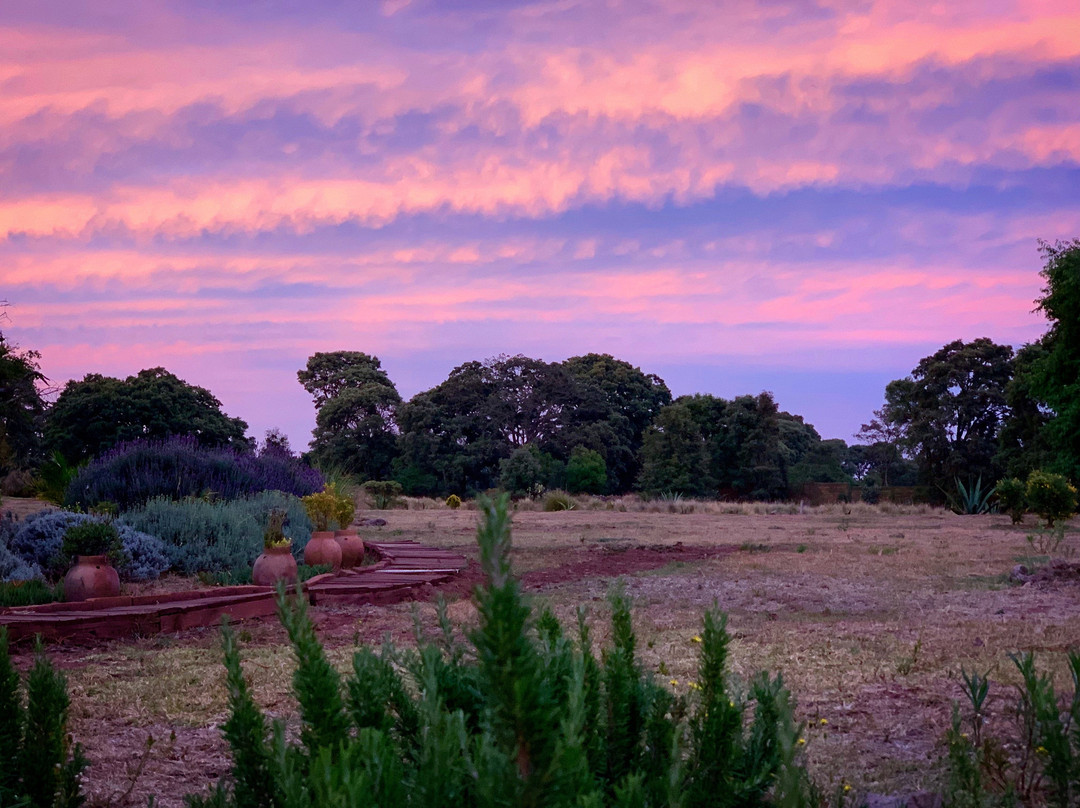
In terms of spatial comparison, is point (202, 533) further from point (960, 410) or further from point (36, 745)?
point (960, 410)

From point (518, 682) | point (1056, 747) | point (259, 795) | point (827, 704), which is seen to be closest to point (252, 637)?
point (827, 704)

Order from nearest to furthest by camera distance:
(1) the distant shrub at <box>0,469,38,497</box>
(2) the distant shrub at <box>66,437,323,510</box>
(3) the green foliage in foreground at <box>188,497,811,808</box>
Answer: (3) the green foliage in foreground at <box>188,497,811,808</box> < (2) the distant shrub at <box>66,437,323,510</box> < (1) the distant shrub at <box>0,469,38,497</box>

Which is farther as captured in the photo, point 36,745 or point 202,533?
point 202,533

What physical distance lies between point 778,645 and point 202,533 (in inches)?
297

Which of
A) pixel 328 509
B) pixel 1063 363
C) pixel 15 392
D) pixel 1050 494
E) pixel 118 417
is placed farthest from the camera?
pixel 118 417

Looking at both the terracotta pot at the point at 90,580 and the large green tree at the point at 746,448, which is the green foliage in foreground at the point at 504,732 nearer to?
the terracotta pot at the point at 90,580

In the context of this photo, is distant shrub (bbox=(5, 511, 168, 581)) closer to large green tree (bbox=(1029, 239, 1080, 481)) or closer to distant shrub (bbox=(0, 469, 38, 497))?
distant shrub (bbox=(0, 469, 38, 497))

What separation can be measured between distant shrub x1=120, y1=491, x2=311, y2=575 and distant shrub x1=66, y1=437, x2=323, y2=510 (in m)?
1.63

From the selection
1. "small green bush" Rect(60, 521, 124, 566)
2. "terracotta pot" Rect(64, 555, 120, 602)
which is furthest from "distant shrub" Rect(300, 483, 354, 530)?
"terracotta pot" Rect(64, 555, 120, 602)

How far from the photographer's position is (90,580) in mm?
8383

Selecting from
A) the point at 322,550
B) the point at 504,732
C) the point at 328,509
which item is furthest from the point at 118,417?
the point at 504,732

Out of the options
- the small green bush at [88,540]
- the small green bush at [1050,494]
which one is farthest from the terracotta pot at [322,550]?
the small green bush at [1050,494]

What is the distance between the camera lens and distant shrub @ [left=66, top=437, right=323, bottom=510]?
1370 centimetres

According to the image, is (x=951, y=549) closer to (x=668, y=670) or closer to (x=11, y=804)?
(x=668, y=670)
